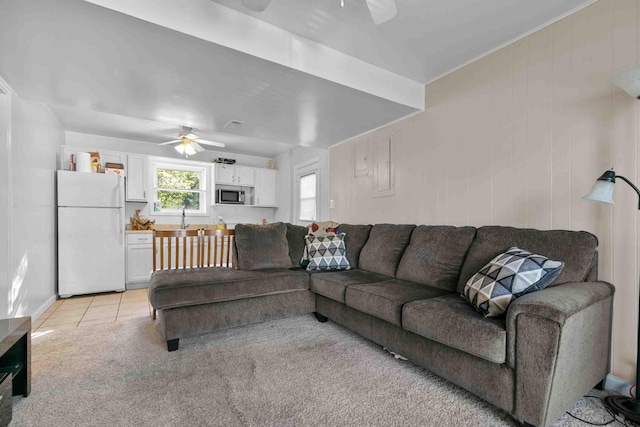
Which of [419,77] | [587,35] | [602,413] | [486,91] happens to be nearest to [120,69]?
[419,77]

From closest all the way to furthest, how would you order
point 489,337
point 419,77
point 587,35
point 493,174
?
point 489,337 → point 587,35 → point 493,174 → point 419,77

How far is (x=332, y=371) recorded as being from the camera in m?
1.91

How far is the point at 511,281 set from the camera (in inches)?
61.2

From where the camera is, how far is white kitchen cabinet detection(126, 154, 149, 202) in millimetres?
4695

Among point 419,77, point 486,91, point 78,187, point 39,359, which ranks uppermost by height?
point 419,77

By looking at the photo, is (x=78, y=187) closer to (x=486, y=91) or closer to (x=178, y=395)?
(x=178, y=395)

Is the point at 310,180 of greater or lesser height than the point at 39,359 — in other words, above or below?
above

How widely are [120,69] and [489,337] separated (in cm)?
301

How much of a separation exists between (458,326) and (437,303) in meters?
0.25

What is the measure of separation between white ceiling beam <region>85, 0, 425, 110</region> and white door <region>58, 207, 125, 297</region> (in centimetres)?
326

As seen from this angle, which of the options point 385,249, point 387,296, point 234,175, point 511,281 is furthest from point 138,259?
point 511,281

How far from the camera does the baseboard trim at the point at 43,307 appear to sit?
9.64 ft

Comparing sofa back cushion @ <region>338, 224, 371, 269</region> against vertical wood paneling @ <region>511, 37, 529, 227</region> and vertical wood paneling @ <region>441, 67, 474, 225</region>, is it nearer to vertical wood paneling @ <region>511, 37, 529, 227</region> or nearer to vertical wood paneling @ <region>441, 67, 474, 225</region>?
vertical wood paneling @ <region>441, 67, 474, 225</region>

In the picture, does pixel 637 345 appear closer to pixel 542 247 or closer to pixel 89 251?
pixel 542 247
